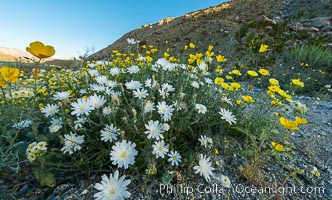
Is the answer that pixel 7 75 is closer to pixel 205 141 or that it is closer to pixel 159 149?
pixel 159 149

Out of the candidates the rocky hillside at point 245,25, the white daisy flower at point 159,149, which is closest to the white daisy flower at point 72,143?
the white daisy flower at point 159,149

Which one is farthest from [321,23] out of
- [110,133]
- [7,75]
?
[7,75]

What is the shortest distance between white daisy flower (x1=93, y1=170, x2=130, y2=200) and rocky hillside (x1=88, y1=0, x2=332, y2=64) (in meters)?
6.82

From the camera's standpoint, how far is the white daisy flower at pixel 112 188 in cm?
109

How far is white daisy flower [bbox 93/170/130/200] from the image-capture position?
1090mm

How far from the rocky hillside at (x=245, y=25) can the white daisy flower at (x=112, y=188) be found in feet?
22.4

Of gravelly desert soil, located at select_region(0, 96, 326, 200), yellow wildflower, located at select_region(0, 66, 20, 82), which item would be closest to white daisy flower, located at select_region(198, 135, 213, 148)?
gravelly desert soil, located at select_region(0, 96, 326, 200)

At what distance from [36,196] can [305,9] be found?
50.0ft

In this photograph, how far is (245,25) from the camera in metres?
11.1

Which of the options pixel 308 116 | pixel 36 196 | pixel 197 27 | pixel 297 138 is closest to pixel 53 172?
pixel 36 196

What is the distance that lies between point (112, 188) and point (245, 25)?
11.5 m

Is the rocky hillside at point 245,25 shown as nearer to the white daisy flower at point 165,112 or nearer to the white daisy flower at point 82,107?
the white daisy flower at point 165,112

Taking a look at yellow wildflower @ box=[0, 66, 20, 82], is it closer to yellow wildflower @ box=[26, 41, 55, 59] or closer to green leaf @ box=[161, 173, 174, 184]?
yellow wildflower @ box=[26, 41, 55, 59]

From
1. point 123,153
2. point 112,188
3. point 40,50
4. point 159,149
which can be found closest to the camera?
point 112,188
